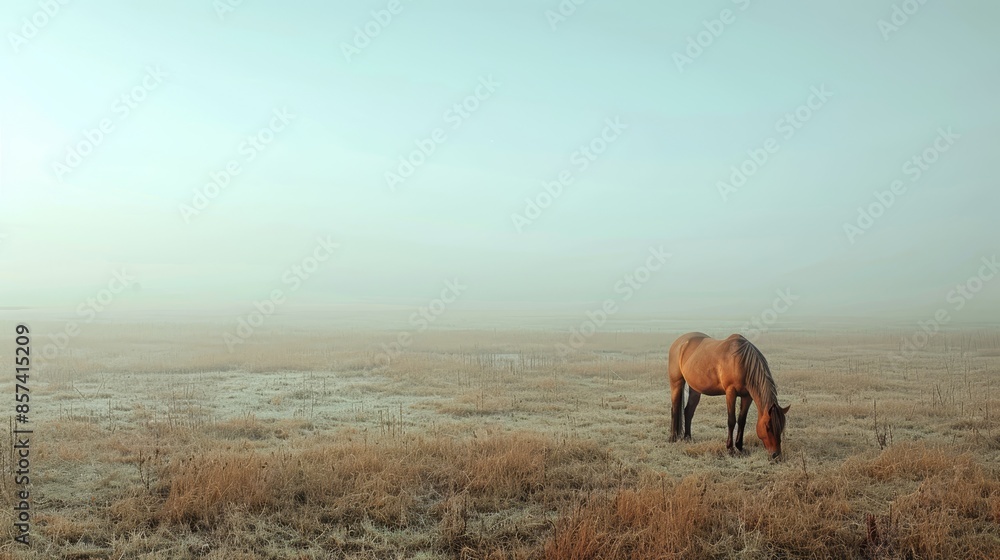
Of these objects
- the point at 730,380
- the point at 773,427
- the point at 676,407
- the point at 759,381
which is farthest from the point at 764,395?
the point at 676,407

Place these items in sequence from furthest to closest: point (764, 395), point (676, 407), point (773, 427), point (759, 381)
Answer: point (676, 407)
point (759, 381)
point (764, 395)
point (773, 427)

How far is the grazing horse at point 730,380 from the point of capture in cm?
896

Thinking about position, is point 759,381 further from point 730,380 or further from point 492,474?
point 492,474

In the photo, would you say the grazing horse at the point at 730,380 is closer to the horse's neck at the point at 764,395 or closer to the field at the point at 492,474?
the horse's neck at the point at 764,395

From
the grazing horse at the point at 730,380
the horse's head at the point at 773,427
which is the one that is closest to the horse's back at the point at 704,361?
the grazing horse at the point at 730,380

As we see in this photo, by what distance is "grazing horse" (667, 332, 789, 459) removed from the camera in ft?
29.4

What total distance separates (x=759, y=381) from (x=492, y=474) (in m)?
4.56

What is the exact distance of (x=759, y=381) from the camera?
30.1ft

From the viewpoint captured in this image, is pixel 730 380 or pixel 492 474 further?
pixel 730 380

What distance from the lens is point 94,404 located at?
14.0m

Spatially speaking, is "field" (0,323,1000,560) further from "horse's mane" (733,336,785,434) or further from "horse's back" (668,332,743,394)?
"horse's back" (668,332,743,394)

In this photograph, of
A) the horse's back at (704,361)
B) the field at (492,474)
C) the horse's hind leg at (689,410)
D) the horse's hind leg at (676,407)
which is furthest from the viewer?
the horse's hind leg at (689,410)

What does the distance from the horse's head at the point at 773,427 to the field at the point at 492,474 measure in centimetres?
31

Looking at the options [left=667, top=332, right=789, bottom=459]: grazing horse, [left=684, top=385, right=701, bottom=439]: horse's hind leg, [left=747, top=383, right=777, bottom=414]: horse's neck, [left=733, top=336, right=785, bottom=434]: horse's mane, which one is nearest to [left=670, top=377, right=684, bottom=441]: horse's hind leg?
[left=667, top=332, right=789, bottom=459]: grazing horse
